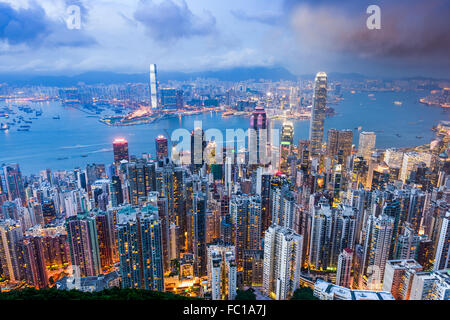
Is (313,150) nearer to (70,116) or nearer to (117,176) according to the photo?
(117,176)

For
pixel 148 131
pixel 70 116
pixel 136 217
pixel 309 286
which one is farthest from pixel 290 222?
pixel 70 116

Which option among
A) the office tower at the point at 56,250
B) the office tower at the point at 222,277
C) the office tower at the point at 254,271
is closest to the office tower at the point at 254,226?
the office tower at the point at 254,271

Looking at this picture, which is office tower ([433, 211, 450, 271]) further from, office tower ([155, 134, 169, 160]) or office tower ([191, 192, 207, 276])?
office tower ([155, 134, 169, 160])

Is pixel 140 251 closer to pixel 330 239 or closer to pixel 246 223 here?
pixel 246 223

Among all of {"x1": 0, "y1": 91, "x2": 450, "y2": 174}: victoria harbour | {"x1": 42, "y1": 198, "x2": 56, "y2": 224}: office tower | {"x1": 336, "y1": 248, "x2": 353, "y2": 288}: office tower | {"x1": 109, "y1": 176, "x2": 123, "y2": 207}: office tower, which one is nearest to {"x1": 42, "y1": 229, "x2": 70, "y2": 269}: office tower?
{"x1": 42, "y1": 198, "x2": 56, "y2": 224}: office tower

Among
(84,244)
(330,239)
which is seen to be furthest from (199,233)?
(330,239)

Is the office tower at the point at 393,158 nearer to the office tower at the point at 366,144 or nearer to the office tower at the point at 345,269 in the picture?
the office tower at the point at 366,144
